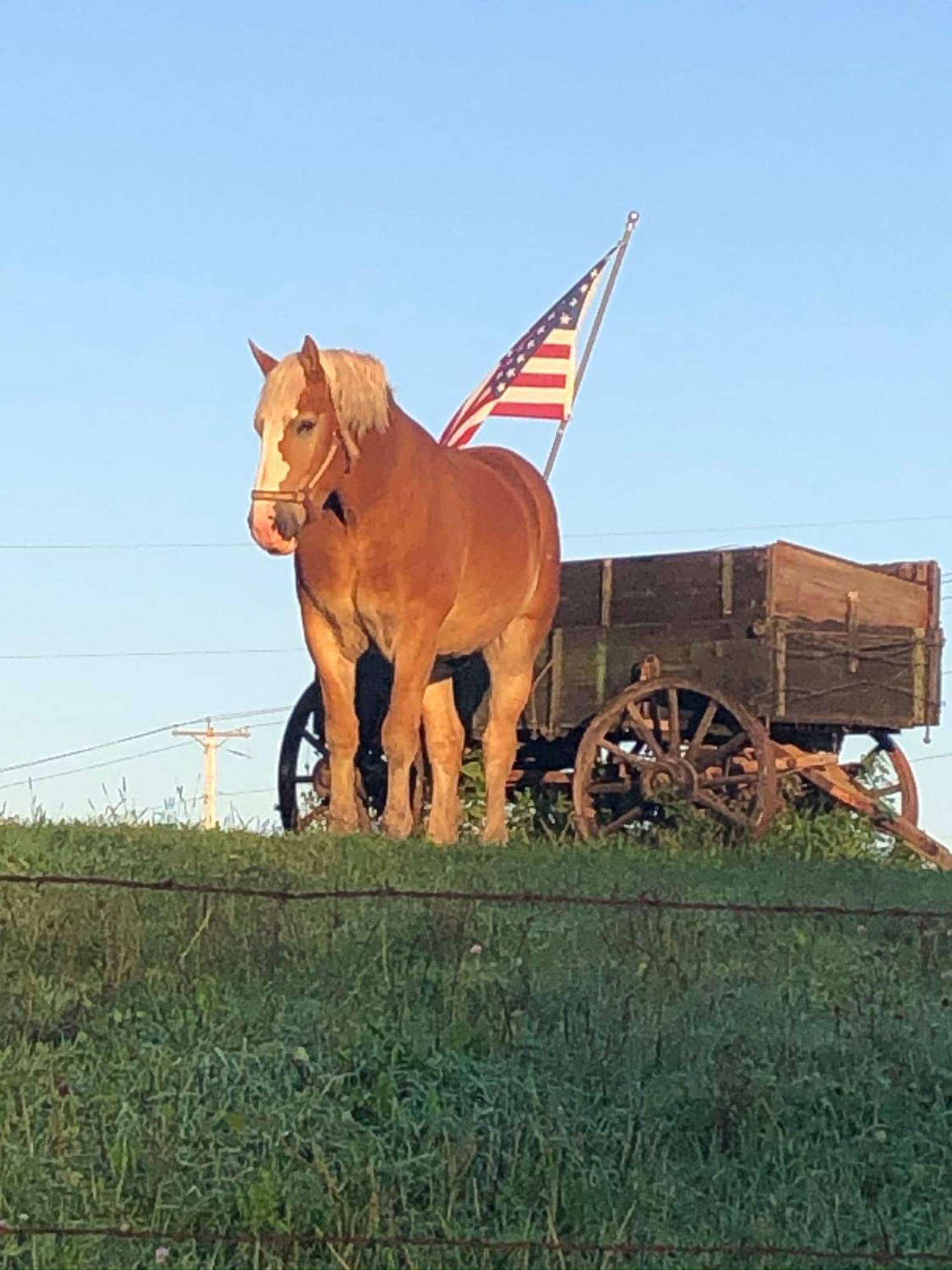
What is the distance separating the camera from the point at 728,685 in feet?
39.9

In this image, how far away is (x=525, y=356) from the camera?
49.9 ft

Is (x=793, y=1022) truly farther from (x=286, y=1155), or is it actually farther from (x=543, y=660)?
(x=543, y=660)

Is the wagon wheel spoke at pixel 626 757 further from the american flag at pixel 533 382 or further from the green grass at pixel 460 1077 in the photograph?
the green grass at pixel 460 1077

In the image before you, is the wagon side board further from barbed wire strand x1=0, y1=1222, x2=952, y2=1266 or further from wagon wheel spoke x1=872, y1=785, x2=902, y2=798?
barbed wire strand x1=0, y1=1222, x2=952, y2=1266

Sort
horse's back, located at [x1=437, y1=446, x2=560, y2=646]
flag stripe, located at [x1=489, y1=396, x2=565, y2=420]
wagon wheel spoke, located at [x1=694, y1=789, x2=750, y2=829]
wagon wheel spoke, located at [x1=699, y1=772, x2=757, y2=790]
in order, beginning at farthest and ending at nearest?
flag stripe, located at [x1=489, y1=396, x2=565, y2=420] < wagon wheel spoke, located at [x1=699, y1=772, x2=757, y2=790] < wagon wheel spoke, located at [x1=694, y1=789, x2=750, y2=829] < horse's back, located at [x1=437, y1=446, x2=560, y2=646]

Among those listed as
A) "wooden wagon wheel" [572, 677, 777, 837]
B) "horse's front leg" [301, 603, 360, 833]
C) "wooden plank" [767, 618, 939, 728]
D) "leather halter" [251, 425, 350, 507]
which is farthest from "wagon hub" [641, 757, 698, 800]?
"leather halter" [251, 425, 350, 507]

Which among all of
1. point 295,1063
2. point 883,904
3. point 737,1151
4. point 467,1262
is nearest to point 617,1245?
point 467,1262

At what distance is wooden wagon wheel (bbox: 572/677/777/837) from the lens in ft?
38.7

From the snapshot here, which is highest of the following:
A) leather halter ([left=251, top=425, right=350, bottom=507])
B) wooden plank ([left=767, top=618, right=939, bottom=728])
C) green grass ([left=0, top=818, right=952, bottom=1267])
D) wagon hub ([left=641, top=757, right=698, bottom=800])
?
leather halter ([left=251, top=425, right=350, bottom=507])

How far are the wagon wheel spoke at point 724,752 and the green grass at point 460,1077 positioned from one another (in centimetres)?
479

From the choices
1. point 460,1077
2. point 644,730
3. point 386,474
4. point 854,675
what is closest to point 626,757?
point 644,730

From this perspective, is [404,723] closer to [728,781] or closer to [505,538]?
[505,538]

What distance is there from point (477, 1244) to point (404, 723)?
7.07 metres

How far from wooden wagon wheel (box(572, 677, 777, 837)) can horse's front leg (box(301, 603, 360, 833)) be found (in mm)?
1846
